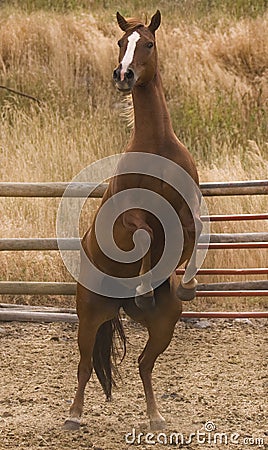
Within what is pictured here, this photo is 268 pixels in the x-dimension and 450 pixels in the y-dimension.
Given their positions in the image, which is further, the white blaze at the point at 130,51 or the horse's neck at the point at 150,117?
the horse's neck at the point at 150,117

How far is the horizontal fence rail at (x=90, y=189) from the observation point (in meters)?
5.93

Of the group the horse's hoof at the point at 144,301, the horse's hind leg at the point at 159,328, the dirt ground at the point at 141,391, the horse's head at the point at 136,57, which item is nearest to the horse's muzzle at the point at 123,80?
the horse's head at the point at 136,57

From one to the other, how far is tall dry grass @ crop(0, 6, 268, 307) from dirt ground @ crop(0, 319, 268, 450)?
1005mm

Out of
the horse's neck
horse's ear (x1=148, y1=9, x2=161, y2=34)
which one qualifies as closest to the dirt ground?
the horse's neck

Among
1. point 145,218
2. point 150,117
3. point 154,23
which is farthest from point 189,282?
point 154,23

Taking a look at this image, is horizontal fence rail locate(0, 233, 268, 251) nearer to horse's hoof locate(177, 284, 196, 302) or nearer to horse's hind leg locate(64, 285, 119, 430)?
horse's hind leg locate(64, 285, 119, 430)

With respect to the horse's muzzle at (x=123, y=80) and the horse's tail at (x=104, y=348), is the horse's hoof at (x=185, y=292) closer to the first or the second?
the horse's tail at (x=104, y=348)

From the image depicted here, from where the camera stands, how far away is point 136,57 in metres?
3.58

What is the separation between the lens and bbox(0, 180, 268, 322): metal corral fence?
597cm

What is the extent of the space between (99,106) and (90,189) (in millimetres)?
4678

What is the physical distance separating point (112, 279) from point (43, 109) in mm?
6625

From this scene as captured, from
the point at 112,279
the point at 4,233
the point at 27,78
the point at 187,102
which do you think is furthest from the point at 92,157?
the point at 112,279

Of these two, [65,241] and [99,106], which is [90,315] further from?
[99,106]

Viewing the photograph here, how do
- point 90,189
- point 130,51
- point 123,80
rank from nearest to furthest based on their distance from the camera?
point 123,80 < point 130,51 < point 90,189
